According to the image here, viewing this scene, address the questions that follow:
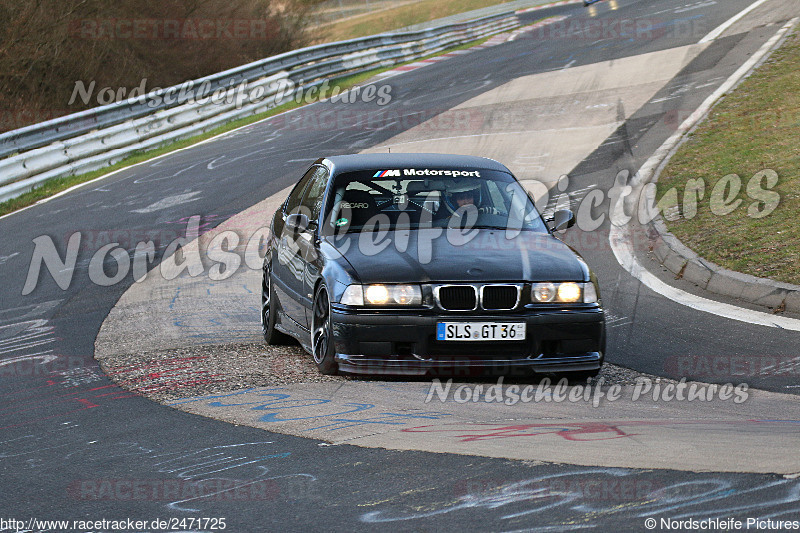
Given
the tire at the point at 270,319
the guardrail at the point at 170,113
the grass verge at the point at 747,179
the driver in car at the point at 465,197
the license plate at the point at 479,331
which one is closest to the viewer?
the license plate at the point at 479,331

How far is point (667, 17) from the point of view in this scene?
111ft

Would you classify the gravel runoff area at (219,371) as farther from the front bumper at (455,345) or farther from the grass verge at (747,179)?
the grass verge at (747,179)

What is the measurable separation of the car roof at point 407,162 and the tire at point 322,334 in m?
1.43

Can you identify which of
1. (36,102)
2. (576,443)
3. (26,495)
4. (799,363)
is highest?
(36,102)

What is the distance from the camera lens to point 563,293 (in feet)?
21.6

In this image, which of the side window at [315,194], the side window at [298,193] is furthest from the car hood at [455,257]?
the side window at [298,193]

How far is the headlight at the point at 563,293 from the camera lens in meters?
6.52

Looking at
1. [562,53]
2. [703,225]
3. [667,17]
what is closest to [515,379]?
[703,225]

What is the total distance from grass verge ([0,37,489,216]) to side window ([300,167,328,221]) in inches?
355

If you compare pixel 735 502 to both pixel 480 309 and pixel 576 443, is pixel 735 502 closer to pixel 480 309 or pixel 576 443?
pixel 576 443

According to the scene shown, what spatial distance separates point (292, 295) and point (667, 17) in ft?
95.5

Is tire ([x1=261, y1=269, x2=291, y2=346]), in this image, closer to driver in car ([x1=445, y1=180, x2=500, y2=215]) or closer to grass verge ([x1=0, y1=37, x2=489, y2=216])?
driver in car ([x1=445, y1=180, x2=500, y2=215])

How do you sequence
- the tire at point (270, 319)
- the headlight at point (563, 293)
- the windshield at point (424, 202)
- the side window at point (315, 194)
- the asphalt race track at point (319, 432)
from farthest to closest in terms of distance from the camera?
the tire at point (270, 319) → the side window at point (315, 194) → the windshield at point (424, 202) → the headlight at point (563, 293) → the asphalt race track at point (319, 432)

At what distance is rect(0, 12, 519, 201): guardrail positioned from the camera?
17.6 m
